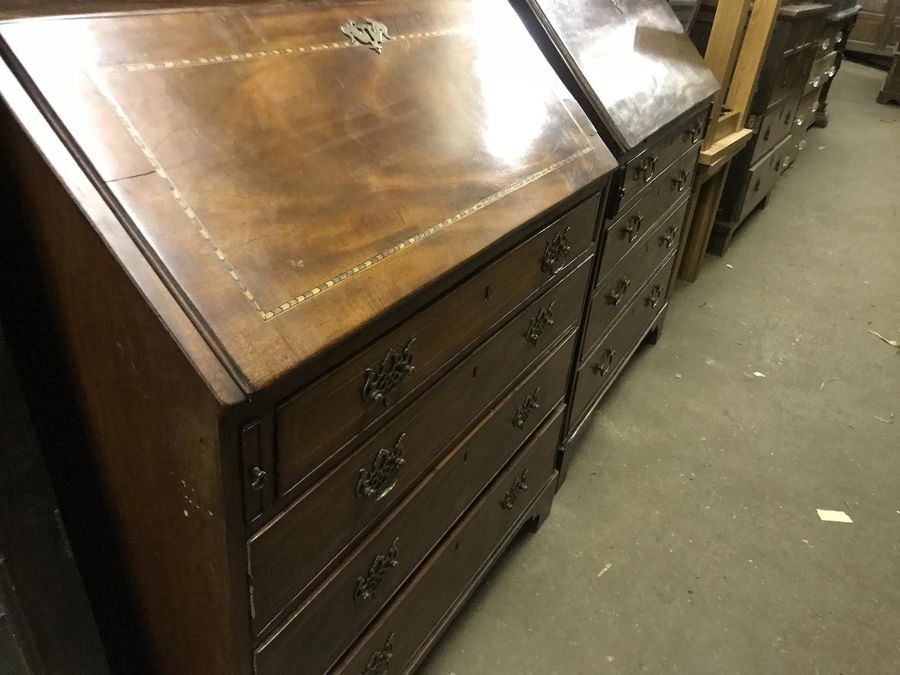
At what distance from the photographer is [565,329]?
4.86 feet

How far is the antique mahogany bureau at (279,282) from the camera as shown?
2.17 feet

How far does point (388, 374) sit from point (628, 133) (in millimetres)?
824

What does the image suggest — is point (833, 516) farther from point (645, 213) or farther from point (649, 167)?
point (649, 167)

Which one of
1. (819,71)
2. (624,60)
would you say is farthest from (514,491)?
(819,71)

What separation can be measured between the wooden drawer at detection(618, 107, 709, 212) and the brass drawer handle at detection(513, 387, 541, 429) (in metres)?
0.44

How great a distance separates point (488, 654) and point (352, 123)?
113cm

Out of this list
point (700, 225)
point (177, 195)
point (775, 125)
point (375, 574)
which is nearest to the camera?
point (177, 195)

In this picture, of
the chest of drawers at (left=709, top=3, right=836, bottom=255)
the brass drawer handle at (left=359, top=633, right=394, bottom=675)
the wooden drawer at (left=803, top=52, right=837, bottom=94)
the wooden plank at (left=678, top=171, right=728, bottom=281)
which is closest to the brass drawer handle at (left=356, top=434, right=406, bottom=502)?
the brass drawer handle at (left=359, top=633, right=394, bottom=675)

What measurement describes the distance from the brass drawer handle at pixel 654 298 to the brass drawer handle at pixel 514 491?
0.88m

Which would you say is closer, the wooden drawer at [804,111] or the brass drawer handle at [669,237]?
the brass drawer handle at [669,237]

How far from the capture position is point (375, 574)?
104 cm

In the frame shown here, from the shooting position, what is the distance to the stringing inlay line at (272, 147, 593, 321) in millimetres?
719

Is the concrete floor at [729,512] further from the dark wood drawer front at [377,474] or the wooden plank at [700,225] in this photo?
the dark wood drawer front at [377,474]

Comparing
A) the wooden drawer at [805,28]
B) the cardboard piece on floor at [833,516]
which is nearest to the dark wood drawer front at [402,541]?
the cardboard piece on floor at [833,516]
